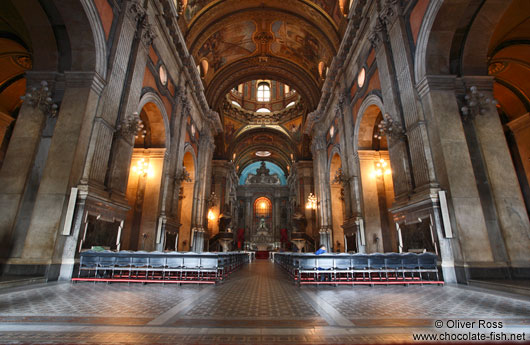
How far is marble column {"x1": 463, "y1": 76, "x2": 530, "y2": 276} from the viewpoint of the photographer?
5.12 m

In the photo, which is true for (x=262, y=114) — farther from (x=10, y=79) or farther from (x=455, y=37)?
Answer: (x=455, y=37)

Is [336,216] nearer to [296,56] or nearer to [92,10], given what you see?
[296,56]

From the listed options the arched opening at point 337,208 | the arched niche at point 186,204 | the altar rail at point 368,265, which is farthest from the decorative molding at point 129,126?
the arched opening at point 337,208

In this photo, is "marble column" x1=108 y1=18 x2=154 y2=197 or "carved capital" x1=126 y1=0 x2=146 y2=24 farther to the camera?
"carved capital" x1=126 y1=0 x2=146 y2=24

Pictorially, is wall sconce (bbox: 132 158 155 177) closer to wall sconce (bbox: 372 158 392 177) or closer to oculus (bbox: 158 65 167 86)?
oculus (bbox: 158 65 167 86)

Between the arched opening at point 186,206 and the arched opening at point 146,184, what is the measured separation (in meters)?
2.19

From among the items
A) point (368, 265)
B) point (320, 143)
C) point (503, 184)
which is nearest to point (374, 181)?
point (503, 184)

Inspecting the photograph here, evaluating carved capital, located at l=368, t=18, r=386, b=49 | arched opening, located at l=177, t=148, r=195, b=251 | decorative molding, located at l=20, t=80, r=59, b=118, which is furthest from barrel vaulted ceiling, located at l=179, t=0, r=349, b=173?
decorative molding, located at l=20, t=80, r=59, b=118

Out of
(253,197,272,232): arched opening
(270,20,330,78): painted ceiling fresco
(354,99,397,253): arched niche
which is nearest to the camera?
(354,99,397,253): arched niche

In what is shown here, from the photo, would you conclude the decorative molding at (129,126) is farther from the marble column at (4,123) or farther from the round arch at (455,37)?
the round arch at (455,37)

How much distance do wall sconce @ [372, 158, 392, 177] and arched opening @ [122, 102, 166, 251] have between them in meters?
8.50

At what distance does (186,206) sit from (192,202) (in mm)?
423

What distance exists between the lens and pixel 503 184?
5504mm

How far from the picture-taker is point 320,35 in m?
14.0
